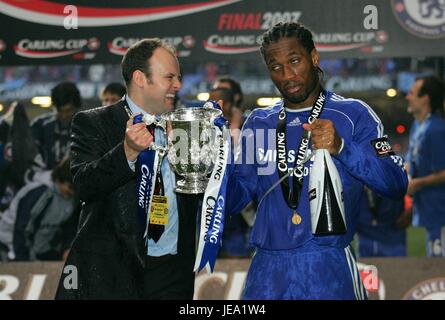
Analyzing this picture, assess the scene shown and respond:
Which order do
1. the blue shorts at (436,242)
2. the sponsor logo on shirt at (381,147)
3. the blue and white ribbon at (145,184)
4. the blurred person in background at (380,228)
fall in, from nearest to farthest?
the sponsor logo on shirt at (381,147) < the blue and white ribbon at (145,184) < the blue shorts at (436,242) < the blurred person in background at (380,228)

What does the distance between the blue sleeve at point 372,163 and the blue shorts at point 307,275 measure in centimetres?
36

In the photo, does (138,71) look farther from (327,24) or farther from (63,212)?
(63,212)

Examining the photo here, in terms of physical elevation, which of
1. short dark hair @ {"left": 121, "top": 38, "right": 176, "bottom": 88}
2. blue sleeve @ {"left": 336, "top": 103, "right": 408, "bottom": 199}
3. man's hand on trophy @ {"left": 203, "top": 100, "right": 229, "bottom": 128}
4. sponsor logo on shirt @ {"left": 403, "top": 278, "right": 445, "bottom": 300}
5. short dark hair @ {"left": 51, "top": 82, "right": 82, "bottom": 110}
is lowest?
sponsor logo on shirt @ {"left": 403, "top": 278, "right": 445, "bottom": 300}

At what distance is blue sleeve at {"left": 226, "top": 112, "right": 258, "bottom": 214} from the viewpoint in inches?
177

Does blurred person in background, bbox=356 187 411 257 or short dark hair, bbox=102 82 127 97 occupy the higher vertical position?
short dark hair, bbox=102 82 127 97

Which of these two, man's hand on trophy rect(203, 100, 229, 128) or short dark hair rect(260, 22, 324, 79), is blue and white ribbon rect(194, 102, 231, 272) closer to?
man's hand on trophy rect(203, 100, 229, 128)

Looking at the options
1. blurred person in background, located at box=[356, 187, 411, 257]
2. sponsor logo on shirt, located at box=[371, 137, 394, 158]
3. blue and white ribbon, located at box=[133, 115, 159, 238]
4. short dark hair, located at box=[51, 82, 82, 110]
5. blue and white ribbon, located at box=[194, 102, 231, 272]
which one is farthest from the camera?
short dark hair, located at box=[51, 82, 82, 110]

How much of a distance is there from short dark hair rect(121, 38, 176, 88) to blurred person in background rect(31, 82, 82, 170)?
334 cm

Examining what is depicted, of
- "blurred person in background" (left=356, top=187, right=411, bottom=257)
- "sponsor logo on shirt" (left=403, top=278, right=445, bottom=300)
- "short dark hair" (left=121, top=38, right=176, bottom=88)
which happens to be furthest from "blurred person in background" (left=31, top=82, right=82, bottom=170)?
"short dark hair" (left=121, top=38, right=176, bottom=88)

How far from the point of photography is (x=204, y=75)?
42.7 feet

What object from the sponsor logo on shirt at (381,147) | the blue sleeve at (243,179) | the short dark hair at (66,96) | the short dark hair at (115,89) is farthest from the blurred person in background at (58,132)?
the sponsor logo on shirt at (381,147)

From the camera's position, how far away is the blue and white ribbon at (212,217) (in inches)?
171

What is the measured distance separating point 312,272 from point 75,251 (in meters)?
1.27

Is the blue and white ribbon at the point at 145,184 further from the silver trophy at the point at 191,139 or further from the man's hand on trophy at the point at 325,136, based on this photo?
the man's hand on trophy at the point at 325,136
